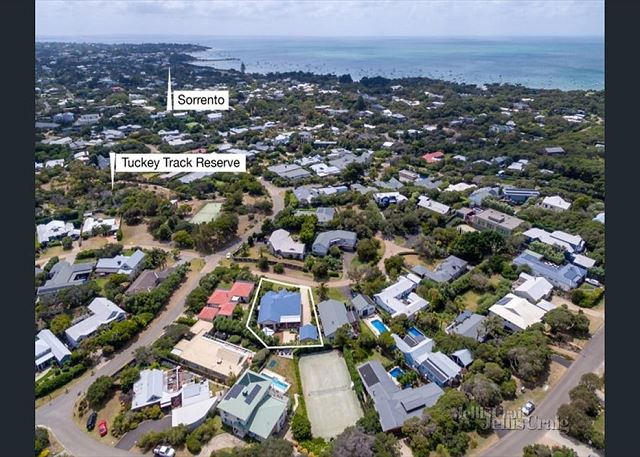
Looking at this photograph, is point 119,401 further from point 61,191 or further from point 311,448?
point 61,191

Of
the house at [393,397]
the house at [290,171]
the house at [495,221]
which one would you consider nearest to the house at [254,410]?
the house at [393,397]

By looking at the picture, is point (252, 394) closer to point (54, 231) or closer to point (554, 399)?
point (554, 399)

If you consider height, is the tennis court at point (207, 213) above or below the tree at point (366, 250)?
above

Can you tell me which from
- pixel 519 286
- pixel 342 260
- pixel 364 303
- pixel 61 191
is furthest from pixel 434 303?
pixel 61 191

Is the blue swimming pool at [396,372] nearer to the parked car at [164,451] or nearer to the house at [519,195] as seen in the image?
the parked car at [164,451]

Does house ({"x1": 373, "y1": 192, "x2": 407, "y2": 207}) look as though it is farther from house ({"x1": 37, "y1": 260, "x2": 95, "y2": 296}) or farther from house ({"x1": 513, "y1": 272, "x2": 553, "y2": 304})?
house ({"x1": 37, "y1": 260, "x2": 95, "y2": 296})

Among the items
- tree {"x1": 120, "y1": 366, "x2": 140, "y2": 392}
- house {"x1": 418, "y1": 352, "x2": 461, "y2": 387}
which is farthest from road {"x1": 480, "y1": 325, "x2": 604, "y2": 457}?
tree {"x1": 120, "y1": 366, "x2": 140, "y2": 392}
